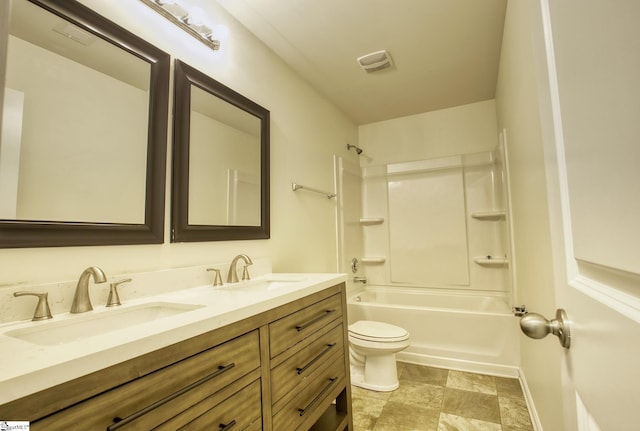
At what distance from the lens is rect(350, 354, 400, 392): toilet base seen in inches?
85.7

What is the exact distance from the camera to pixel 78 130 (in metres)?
1.09

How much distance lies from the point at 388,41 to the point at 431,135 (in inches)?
59.7

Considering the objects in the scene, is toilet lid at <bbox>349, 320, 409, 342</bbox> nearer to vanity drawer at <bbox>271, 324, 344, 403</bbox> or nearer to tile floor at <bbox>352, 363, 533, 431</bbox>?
tile floor at <bbox>352, 363, 533, 431</bbox>

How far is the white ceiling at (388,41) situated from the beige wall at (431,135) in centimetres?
26

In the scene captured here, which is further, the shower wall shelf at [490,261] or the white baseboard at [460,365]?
the shower wall shelf at [490,261]

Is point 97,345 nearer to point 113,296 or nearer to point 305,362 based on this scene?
point 113,296

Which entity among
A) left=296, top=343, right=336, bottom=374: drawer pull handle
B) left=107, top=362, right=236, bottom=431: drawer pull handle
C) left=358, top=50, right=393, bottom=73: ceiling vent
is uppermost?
left=358, top=50, right=393, bottom=73: ceiling vent

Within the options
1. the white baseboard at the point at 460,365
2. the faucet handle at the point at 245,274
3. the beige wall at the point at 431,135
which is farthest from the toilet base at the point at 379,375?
the beige wall at the point at 431,135

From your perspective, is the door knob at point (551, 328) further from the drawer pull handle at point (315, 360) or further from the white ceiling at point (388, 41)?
the white ceiling at point (388, 41)

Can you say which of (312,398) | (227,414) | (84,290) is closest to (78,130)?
(84,290)

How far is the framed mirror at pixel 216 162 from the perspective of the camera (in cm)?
145

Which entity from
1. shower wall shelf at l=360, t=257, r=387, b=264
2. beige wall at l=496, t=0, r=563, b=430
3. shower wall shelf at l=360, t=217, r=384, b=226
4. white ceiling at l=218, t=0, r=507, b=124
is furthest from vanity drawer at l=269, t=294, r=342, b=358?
shower wall shelf at l=360, t=217, r=384, b=226

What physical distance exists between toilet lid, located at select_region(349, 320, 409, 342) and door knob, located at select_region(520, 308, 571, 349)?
1715 millimetres

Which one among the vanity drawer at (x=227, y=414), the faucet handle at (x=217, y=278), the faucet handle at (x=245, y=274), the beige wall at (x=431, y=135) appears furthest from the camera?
the beige wall at (x=431, y=135)
